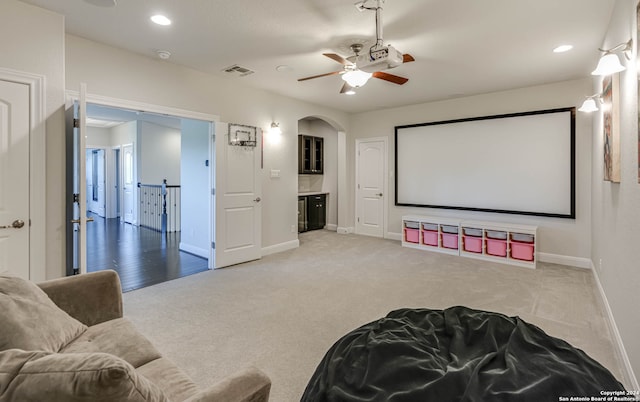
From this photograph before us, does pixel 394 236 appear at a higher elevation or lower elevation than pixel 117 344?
lower

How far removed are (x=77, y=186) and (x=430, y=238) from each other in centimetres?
513

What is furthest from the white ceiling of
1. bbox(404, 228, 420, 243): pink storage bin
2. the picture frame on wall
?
bbox(404, 228, 420, 243): pink storage bin

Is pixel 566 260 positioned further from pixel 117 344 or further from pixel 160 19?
pixel 160 19

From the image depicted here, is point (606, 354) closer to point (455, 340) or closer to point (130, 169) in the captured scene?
point (455, 340)

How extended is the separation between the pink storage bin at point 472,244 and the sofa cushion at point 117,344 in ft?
16.1

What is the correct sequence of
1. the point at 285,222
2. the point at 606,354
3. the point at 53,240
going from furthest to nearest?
the point at 285,222 < the point at 53,240 < the point at 606,354

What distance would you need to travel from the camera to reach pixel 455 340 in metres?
1.44

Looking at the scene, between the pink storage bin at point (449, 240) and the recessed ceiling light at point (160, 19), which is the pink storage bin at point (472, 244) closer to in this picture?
the pink storage bin at point (449, 240)

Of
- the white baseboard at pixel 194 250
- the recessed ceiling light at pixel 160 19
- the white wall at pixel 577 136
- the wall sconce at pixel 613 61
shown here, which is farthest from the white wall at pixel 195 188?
the wall sconce at pixel 613 61

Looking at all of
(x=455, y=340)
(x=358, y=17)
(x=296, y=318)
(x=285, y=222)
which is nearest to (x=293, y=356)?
(x=296, y=318)

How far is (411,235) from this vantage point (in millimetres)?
6000

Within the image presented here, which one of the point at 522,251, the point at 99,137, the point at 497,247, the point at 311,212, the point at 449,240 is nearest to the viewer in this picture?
the point at 522,251

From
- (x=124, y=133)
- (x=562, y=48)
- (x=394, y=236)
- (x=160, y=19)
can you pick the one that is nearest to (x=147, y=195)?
(x=124, y=133)

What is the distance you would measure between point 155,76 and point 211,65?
69 centimetres
